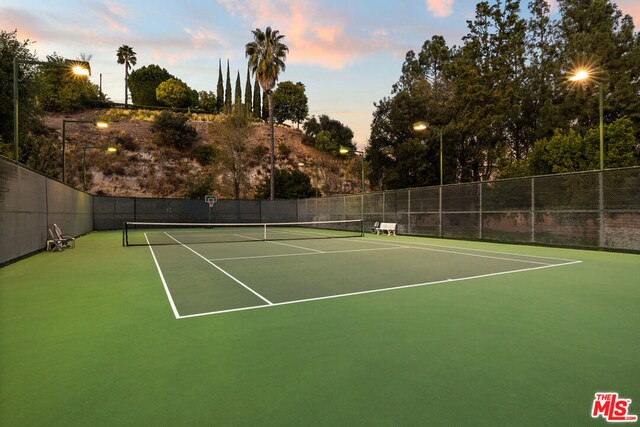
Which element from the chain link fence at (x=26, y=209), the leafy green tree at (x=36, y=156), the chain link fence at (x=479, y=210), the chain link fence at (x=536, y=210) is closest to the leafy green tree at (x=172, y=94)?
the leafy green tree at (x=36, y=156)

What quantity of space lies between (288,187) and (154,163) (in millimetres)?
23189

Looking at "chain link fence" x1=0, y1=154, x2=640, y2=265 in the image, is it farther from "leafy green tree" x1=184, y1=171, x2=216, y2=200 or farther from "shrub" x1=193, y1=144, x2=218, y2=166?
"shrub" x1=193, y1=144, x2=218, y2=166

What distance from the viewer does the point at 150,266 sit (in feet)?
30.7

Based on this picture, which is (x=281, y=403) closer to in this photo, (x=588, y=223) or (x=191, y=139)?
(x=588, y=223)

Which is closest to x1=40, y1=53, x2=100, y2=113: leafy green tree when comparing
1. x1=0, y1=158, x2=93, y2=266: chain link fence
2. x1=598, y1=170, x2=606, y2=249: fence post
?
x1=0, y1=158, x2=93, y2=266: chain link fence

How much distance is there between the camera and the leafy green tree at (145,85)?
3103 inches

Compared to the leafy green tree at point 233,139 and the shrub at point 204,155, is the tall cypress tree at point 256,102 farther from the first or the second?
the leafy green tree at point 233,139

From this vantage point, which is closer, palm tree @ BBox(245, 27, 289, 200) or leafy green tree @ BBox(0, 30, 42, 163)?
leafy green tree @ BBox(0, 30, 42, 163)

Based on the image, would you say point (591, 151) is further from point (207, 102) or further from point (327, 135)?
point (207, 102)

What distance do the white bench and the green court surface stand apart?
1469 cm

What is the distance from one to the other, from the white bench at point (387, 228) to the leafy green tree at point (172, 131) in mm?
46532

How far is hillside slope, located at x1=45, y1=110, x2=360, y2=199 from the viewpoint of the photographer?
49469mm


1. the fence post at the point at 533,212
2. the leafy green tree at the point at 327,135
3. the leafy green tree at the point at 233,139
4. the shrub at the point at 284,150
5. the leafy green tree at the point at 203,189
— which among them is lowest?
the fence post at the point at 533,212

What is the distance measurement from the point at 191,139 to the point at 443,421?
63757 mm
